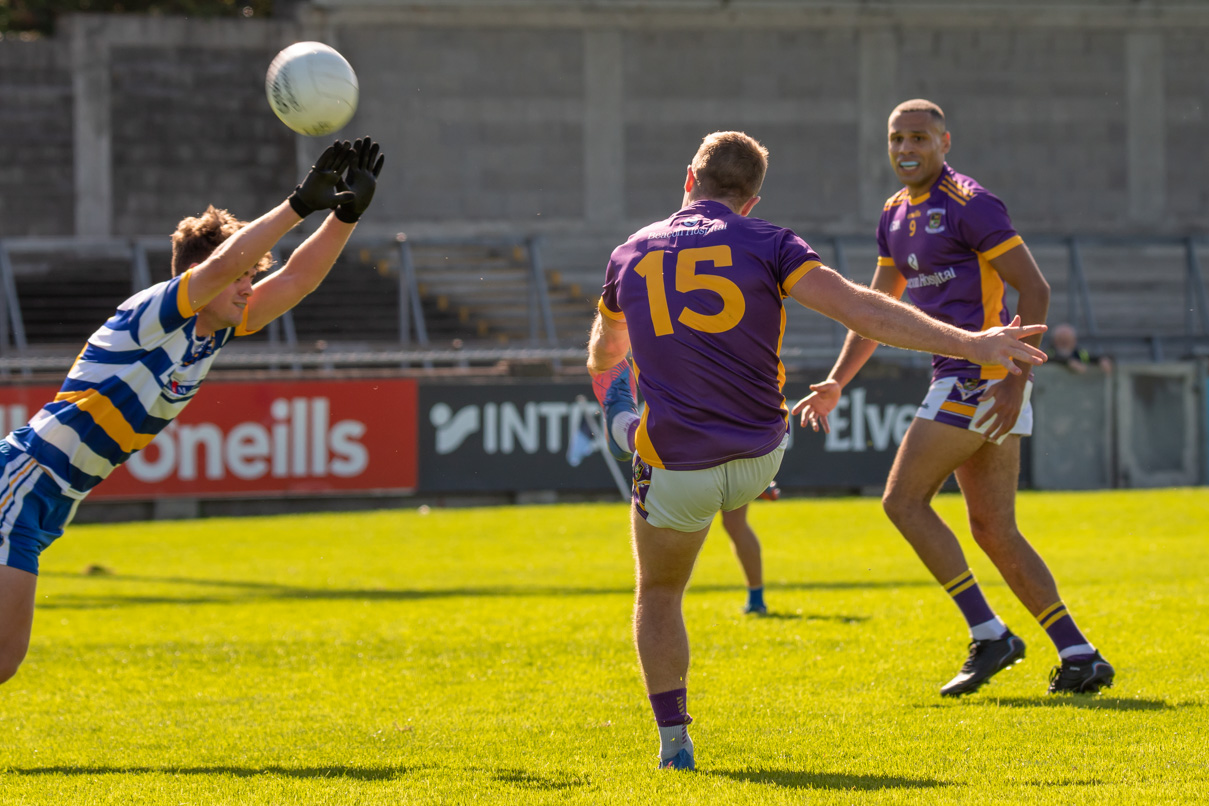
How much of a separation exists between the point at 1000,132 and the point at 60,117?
62.6 feet

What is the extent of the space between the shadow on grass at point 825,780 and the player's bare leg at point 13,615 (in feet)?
7.81

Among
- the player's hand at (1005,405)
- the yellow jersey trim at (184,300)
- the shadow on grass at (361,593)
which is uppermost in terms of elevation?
the yellow jersey trim at (184,300)

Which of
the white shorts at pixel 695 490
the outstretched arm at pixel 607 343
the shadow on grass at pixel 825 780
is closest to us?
the shadow on grass at pixel 825 780

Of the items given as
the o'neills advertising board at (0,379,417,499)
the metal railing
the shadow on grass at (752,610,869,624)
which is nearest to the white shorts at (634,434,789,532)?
the shadow on grass at (752,610,869,624)

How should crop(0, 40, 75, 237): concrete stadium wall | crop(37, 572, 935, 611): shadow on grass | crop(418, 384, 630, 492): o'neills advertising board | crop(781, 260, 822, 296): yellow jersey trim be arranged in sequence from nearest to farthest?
crop(781, 260, 822, 296): yellow jersey trim, crop(37, 572, 935, 611): shadow on grass, crop(418, 384, 630, 492): o'neills advertising board, crop(0, 40, 75, 237): concrete stadium wall

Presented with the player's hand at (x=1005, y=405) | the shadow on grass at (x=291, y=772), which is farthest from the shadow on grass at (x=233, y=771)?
the player's hand at (x=1005, y=405)

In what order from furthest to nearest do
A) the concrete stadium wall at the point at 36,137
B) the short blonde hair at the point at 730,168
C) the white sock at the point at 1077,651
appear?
the concrete stadium wall at the point at 36,137
the white sock at the point at 1077,651
the short blonde hair at the point at 730,168

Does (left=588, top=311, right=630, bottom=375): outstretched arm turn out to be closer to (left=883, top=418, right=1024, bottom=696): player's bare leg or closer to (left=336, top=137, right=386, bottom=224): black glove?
(left=336, top=137, right=386, bottom=224): black glove

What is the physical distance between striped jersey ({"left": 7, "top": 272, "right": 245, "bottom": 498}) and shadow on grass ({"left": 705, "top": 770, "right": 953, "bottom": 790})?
2344 millimetres

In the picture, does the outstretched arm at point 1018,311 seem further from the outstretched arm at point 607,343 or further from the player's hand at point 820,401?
the outstretched arm at point 607,343

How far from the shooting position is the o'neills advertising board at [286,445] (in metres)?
17.0

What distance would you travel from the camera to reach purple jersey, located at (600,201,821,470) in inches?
174

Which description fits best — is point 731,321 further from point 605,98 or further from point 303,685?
point 605,98

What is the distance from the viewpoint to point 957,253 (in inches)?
239
